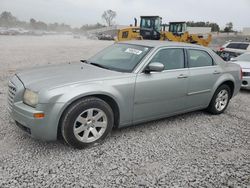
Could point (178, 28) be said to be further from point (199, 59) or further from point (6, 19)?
point (6, 19)

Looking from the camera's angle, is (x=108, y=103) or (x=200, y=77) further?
(x=200, y=77)

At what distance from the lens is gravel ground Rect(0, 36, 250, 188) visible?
278 centimetres

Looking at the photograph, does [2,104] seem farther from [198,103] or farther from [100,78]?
[198,103]

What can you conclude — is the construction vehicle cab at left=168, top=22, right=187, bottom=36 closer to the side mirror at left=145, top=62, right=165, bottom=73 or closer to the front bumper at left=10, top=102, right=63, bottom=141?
the side mirror at left=145, top=62, right=165, bottom=73

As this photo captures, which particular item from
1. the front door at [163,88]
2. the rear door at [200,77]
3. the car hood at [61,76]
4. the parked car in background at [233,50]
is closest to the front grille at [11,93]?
the car hood at [61,76]

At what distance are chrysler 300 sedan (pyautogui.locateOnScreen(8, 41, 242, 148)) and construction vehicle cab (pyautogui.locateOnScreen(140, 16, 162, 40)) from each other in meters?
8.11

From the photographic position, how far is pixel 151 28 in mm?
12805

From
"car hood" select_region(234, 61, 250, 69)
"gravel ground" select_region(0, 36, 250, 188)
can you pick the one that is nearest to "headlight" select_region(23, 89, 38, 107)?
"gravel ground" select_region(0, 36, 250, 188)

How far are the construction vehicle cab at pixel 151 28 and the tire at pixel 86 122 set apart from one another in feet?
32.6

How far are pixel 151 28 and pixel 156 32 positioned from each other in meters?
0.37

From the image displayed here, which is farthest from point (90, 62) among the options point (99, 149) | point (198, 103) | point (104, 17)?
point (104, 17)

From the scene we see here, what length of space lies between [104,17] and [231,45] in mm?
109528

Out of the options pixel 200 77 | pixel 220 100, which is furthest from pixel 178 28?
pixel 200 77

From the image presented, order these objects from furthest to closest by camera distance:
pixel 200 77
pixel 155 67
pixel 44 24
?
pixel 44 24 → pixel 200 77 → pixel 155 67
